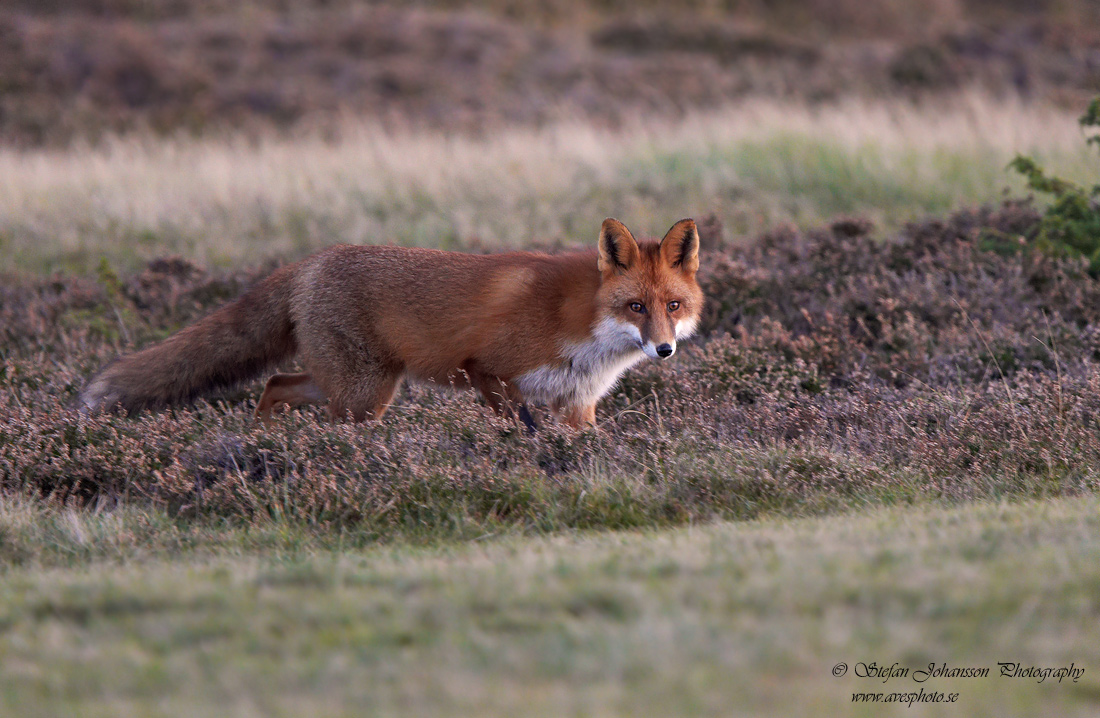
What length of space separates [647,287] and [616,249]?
0.34m

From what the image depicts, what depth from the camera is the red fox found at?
662cm

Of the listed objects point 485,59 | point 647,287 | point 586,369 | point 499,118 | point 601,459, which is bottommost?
point 601,459

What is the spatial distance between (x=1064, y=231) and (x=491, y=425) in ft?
20.9

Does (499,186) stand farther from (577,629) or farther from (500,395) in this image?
(577,629)

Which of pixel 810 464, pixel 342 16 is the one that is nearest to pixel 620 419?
pixel 810 464

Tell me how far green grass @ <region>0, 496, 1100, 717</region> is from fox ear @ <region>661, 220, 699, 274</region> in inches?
110

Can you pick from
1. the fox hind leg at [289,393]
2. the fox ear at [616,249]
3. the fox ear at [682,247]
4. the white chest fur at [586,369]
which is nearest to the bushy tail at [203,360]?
the fox hind leg at [289,393]

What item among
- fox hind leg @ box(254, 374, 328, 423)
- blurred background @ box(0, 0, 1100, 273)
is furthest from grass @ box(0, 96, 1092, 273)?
fox hind leg @ box(254, 374, 328, 423)

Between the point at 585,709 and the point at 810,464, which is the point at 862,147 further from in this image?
the point at 585,709

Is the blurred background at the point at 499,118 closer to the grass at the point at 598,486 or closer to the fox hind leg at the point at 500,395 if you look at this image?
the grass at the point at 598,486

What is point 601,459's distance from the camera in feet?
19.6

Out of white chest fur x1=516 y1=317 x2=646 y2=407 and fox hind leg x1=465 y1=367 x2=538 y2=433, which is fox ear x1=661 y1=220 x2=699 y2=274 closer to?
white chest fur x1=516 y1=317 x2=646 y2=407

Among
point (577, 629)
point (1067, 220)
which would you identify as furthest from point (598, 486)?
point (1067, 220)

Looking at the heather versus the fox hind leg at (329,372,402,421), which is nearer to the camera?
the heather
